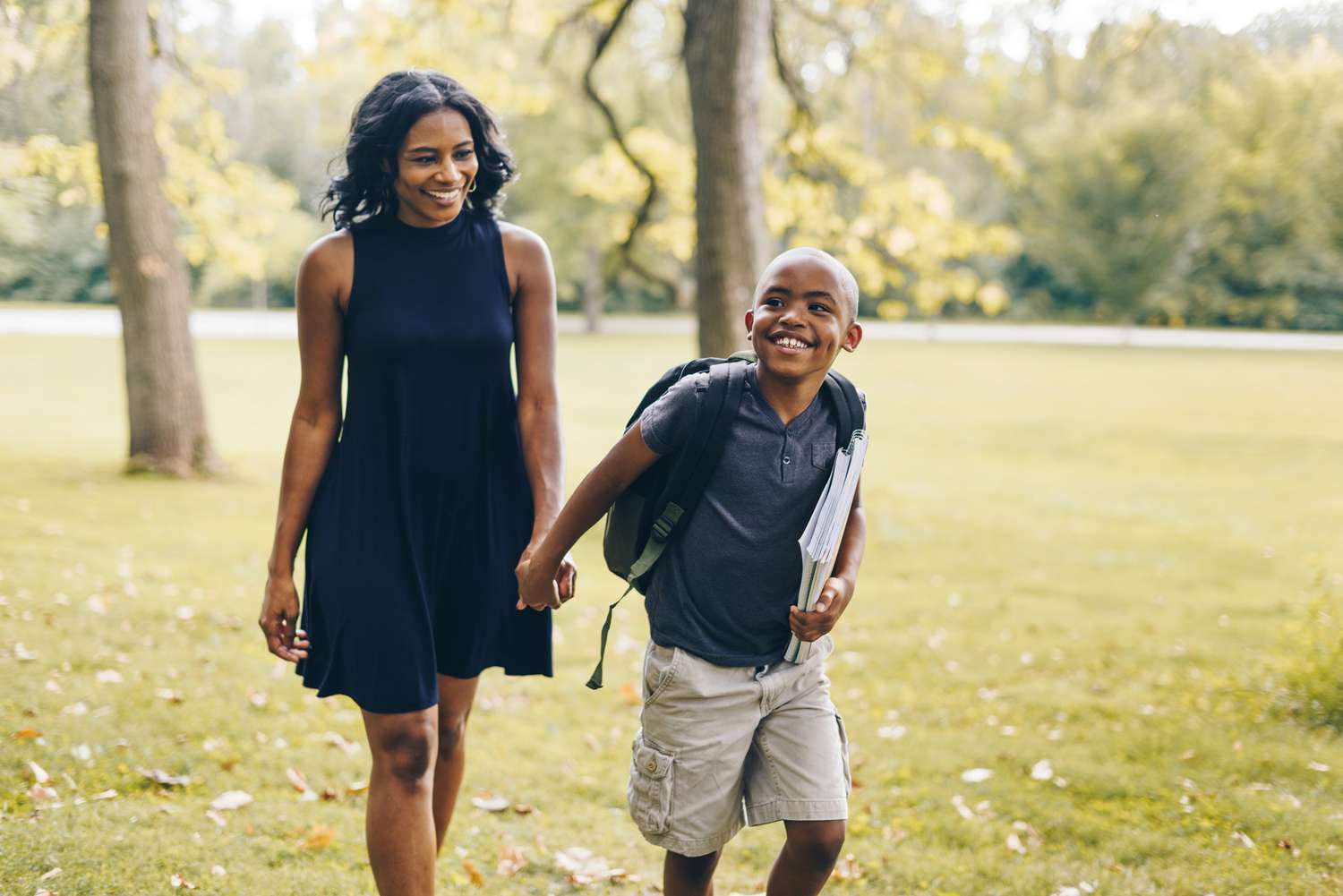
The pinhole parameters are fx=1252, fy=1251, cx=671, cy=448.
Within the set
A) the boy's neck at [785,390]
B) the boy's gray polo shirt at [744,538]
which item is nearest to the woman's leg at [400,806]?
the boy's gray polo shirt at [744,538]

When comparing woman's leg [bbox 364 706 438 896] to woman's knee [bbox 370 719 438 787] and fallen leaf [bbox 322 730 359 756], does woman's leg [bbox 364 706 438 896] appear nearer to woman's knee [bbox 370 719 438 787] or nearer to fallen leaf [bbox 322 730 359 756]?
woman's knee [bbox 370 719 438 787]

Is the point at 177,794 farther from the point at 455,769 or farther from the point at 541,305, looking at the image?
the point at 541,305

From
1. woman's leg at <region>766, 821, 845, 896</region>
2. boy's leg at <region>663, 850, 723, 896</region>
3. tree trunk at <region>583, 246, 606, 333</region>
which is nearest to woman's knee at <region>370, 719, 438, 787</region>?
boy's leg at <region>663, 850, 723, 896</region>

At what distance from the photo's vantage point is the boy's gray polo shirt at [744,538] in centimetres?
275

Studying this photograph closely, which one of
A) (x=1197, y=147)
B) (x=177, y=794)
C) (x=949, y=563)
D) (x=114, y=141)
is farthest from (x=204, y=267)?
(x=177, y=794)

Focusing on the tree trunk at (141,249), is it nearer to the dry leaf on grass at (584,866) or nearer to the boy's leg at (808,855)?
the dry leaf on grass at (584,866)

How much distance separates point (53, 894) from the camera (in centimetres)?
350

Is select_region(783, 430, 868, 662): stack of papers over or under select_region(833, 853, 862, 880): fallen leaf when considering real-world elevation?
over

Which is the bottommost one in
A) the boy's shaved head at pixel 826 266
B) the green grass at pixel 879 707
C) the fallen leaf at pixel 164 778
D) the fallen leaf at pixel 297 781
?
the green grass at pixel 879 707

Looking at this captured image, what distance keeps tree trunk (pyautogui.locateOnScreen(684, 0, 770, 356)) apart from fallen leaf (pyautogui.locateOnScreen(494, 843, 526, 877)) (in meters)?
5.39

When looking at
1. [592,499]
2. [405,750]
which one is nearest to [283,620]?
[405,750]

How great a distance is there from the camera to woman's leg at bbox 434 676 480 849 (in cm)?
321

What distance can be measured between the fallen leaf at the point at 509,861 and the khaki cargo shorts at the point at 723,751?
1370mm

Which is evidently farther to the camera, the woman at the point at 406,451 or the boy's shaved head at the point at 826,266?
the woman at the point at 406,451
